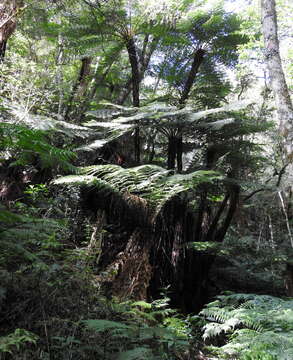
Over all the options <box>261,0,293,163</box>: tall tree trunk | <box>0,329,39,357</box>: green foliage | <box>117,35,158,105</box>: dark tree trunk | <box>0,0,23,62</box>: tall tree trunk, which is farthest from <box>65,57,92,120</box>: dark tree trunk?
<box>0,329,39,357</box>: green foliage

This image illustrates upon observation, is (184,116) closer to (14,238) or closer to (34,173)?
(34,173)

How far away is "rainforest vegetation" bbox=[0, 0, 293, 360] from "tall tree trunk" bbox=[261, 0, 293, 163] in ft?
0.06

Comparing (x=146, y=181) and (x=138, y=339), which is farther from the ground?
(x=146, y=181)

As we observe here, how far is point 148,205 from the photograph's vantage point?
11.7 ft

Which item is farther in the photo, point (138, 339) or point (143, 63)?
point (143, 63)

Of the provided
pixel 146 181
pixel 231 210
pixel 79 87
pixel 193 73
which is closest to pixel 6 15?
pixel 79 87

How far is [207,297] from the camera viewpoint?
4320mm

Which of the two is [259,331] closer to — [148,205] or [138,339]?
[138,339]

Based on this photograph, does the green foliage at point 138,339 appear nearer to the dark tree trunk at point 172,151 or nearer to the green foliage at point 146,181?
the green foliage at point 146,181

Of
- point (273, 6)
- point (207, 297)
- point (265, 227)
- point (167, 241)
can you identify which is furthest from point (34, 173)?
point (265, 227)

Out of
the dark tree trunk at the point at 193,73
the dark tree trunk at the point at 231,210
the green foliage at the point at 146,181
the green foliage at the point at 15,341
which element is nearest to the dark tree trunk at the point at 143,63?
the dark tree trunk at the point at 193,73

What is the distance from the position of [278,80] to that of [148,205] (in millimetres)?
2452

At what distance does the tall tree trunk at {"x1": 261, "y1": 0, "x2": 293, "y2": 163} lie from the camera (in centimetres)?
375

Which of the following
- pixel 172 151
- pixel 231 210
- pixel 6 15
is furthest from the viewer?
pixel 172 151
